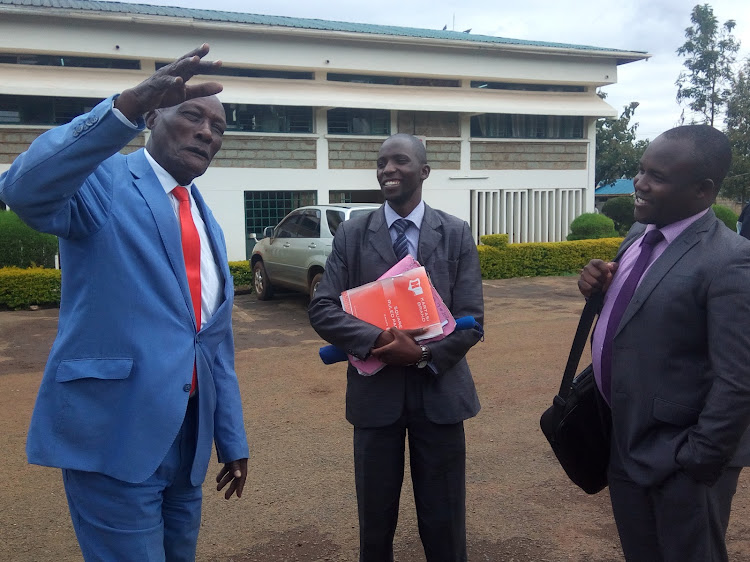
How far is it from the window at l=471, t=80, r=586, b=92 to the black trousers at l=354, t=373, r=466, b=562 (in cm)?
1797

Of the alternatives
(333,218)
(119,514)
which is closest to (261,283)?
(333,218)

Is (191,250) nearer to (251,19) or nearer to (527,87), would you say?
(251,19)

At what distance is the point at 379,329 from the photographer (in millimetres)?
2984

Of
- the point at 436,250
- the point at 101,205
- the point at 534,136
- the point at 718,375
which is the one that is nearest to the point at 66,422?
the point at 101,205

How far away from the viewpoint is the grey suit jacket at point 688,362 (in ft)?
7.42

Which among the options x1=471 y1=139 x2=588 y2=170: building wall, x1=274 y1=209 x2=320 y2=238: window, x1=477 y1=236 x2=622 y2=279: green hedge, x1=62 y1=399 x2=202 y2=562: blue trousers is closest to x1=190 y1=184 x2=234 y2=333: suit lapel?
x1=62 y1=399 x2=202 y2=562: blue trousers

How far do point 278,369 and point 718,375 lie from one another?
6.19m

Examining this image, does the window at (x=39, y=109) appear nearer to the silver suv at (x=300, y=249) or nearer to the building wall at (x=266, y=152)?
the building wall at (x=266, y=152)

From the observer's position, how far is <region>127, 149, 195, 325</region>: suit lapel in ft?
7.50

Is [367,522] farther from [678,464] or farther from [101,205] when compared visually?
[101,205]

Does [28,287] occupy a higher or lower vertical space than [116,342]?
lower

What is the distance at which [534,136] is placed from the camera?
67.5 ft

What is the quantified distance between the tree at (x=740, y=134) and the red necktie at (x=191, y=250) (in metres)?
27.5

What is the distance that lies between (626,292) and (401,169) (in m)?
1.15
